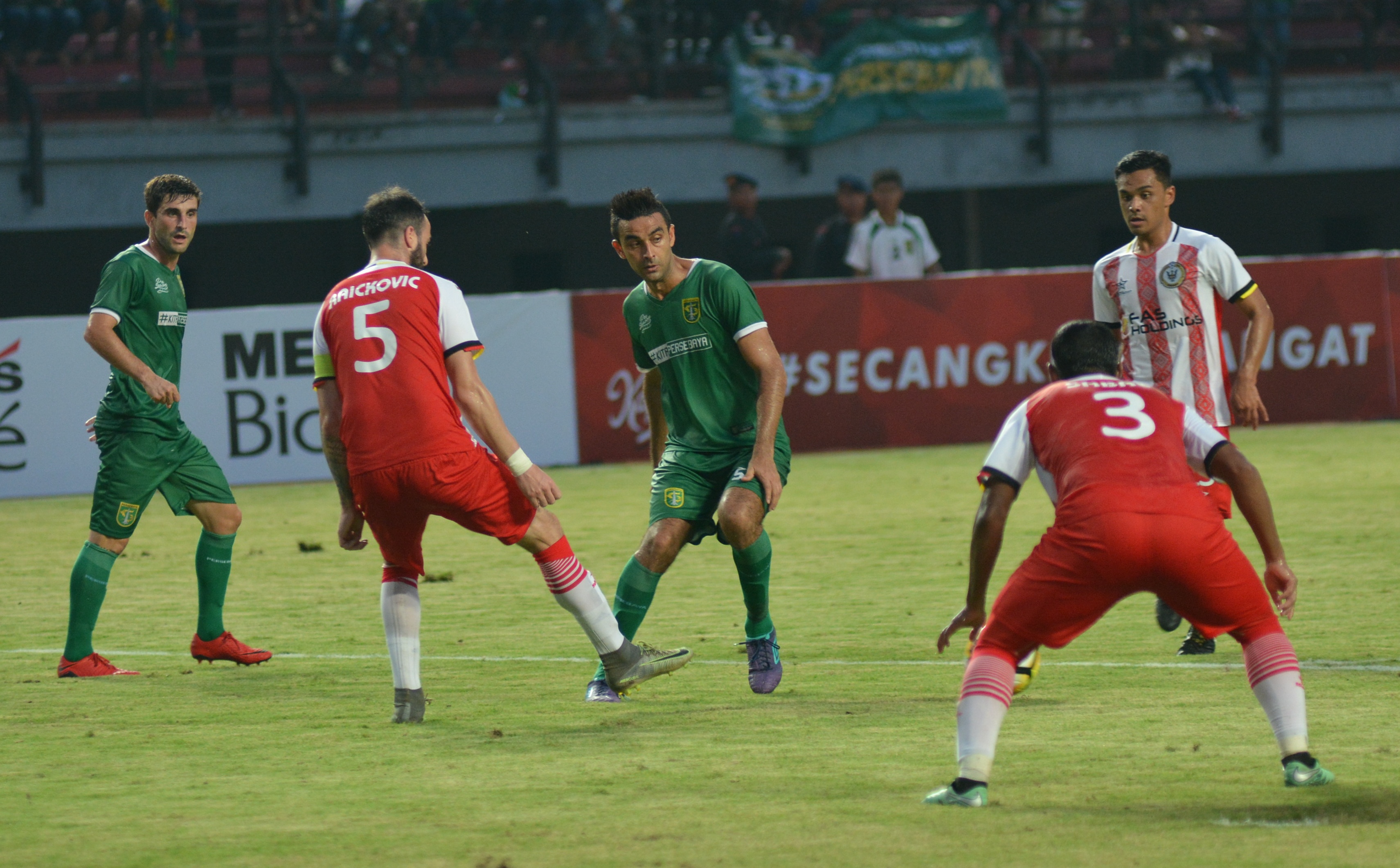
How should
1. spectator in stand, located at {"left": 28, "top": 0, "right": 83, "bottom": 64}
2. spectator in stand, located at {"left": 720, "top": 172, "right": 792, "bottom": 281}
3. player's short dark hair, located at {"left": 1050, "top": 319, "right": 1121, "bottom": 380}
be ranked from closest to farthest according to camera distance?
player's short dark hair, located at {"left": 1050, "top": 319, "right": 1121, "bottom": 380}
spectator in stand, located at {"left": 720, "top": 172, "right": 792, "bottom": 281}
spectator in stand, located at {"left": 28, "top": 0, "right": 83, "bottom": 64}

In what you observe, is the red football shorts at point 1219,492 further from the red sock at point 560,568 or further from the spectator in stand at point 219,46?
the spectator in stand at point 219,46

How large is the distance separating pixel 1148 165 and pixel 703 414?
Result: 7.05 feet

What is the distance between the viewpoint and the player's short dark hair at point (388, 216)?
6.59 metres

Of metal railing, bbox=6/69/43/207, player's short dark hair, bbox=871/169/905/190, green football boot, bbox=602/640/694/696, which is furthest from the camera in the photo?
metal railing, bbox=6/69/43/207

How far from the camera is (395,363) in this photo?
6418 millimetres

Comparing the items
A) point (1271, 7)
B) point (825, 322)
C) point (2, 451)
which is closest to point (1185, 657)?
point (825, 322)

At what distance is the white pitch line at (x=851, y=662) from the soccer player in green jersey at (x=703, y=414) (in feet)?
2.00

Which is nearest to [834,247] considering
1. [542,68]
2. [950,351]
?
[950,351]

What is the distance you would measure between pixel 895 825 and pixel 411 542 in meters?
2.35

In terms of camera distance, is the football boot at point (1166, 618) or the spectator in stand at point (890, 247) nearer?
the football boot at point (1166, 618)

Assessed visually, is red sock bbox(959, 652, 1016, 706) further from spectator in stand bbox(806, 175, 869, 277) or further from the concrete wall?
the concrete wall

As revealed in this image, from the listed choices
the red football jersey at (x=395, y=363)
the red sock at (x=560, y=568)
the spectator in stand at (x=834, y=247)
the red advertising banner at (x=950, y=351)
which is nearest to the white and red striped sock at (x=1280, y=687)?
the red sock at (x=560, y=568)

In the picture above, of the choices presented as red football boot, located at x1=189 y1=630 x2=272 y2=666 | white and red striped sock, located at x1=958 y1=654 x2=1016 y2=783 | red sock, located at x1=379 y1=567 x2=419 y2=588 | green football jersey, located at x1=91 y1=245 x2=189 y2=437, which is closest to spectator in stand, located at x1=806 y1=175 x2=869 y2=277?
green football jersey, located at x1=91 y1=245 x2=189 y2=437

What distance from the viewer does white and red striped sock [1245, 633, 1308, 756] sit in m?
5.09
